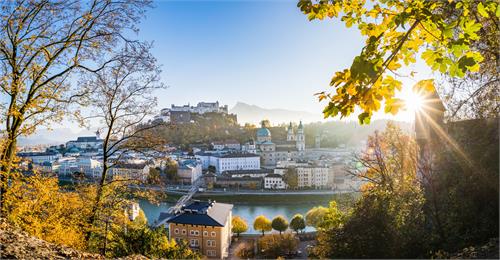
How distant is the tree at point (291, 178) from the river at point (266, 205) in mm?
4165

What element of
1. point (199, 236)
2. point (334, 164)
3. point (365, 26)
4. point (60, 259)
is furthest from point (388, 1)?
point (334, 164)

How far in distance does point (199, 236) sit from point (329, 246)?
57.4 feet

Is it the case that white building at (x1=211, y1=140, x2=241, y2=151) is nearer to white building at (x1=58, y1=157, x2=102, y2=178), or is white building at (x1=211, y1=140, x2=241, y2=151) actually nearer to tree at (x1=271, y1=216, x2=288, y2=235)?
white building at (x1=58, y1=157, x2=102, y2=178)

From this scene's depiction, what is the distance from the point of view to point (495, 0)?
5.98ft

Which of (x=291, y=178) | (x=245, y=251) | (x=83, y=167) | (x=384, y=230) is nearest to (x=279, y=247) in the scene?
(x=245, y=251)

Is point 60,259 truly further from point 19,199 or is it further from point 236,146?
point 236,146

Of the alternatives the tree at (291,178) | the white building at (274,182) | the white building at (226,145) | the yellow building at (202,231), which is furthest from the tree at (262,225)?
the white building at (226,145)

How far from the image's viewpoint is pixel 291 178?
4575cm

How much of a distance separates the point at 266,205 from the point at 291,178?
817 cm

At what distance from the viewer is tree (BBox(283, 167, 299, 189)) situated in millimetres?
45409

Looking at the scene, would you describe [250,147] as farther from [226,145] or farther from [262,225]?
[262,225]

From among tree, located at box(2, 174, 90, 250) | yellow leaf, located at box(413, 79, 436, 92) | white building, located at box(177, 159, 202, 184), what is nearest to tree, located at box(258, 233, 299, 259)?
tree, located at box(2, 174, 90, 250)

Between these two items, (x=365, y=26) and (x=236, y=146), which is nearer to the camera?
(x=365, y=26)

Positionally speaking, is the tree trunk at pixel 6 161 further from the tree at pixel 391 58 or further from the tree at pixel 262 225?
the tree at pixel 262 225
